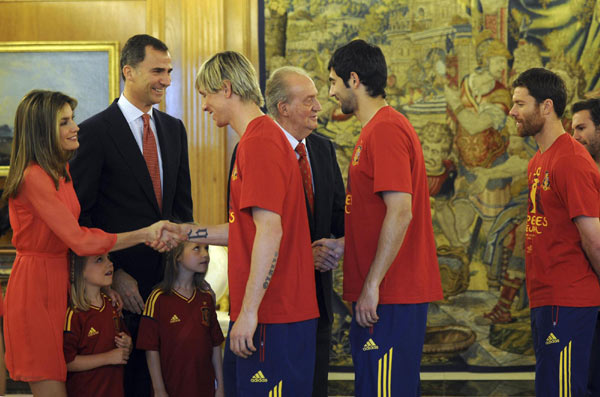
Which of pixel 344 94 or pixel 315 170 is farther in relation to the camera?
pixel 315 170

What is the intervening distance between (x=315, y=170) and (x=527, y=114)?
119cm

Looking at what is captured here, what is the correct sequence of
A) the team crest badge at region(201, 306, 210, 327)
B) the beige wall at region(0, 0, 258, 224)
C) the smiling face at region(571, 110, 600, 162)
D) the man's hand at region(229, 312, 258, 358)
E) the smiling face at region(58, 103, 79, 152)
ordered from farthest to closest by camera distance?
the beige wall at region(0, 0, 258, 224)
the smiling face at region(571, 110, 600, 162)
the team crest badge at region(201, 306, 210, 327)
the smiling face at region(58, 103, 79, 152)
the man's hand at region(229, 312, 258, 358)

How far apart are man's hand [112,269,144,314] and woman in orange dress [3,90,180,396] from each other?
1.06 ft

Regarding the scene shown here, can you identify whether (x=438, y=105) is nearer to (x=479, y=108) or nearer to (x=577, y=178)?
(x=479, y=108)

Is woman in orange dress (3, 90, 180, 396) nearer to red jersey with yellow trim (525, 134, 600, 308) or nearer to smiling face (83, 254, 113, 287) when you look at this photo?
smiling face (83, 254, 113, 287)

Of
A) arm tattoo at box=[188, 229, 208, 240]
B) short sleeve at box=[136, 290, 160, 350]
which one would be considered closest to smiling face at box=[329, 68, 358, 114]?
arm tattoo at box=[188, 229, 208, 240]

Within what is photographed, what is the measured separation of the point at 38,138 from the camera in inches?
125

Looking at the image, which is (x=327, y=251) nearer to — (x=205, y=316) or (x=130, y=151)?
(x=205, y=316)

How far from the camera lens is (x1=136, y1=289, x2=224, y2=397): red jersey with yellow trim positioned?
3494 mm

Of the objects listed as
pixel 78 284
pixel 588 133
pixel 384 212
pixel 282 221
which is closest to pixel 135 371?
pixel 78 284

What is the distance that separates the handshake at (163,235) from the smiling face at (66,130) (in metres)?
0.52

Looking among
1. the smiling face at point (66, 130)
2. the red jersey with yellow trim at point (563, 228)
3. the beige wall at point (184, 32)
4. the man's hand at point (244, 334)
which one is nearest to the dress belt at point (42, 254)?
the smiling face at point (66, 130)

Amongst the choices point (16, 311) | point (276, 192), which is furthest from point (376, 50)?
point (16, 311)

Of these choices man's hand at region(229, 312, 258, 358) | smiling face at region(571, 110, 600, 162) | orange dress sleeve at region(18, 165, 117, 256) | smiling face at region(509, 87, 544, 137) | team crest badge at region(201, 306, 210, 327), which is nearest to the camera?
man's hand at region(229, 312, 258, 358)
